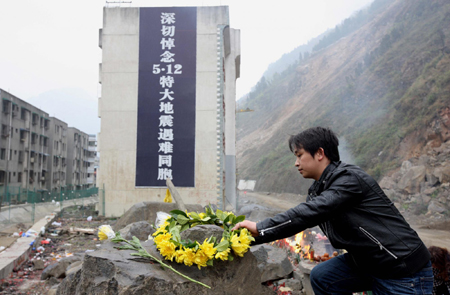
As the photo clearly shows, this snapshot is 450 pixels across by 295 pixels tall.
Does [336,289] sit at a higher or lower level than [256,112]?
lower

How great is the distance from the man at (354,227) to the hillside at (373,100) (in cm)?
2357

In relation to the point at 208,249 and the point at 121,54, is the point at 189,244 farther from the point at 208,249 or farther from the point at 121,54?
the point at 121,54

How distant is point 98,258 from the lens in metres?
3.23

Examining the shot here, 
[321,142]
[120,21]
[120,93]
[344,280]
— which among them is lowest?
[344,280]

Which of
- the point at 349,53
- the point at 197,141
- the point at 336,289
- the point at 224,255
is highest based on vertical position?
the point at 349,53

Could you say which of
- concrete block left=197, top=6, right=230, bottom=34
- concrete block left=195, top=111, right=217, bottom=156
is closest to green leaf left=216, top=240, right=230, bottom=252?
concrete block left=195, top=111, right=217, bottom=156

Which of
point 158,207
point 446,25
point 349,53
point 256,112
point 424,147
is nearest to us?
point 158,207

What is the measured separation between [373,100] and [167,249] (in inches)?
1543

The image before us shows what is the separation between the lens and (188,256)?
116 inches

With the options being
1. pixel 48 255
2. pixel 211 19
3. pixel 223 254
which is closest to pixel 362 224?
pixel 223 254

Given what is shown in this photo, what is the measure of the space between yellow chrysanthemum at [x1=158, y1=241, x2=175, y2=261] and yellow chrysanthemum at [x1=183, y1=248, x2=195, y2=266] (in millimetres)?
131

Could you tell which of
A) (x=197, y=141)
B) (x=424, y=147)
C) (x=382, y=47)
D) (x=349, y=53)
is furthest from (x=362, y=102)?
→ (x=197, y=141)

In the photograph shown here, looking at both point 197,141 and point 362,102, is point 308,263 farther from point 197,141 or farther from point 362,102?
point 362,102

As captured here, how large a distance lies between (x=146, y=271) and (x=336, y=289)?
1601mm
